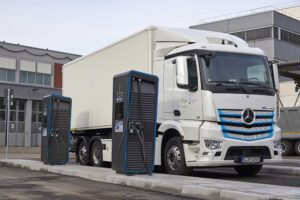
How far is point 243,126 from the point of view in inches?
460

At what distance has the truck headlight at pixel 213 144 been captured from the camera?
11.4 metres

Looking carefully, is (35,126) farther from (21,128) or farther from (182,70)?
(182,70)

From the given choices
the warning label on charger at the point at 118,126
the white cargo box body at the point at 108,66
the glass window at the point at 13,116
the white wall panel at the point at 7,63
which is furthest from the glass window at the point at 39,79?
the warning label on charger at the point at 118,126

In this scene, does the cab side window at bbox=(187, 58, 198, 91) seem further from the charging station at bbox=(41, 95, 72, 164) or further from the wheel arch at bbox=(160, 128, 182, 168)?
the charging station at bbox=(41, 95, 72, 164)

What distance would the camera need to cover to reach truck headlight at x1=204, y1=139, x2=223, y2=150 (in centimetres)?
1137

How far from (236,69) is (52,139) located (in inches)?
282

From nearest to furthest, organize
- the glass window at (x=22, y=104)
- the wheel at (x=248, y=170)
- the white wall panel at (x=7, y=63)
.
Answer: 1. the wheel at (x=248, y=170)
2. the white wall panel at (x=7, y=63)
3. the glass window at (x=22, y=104)

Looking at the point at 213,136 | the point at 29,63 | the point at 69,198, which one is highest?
the point at 29,63

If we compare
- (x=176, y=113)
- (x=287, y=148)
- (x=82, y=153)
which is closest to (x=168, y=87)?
(x=176, y=113)

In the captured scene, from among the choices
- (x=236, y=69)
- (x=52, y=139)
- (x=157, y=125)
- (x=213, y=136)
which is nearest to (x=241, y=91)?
(x=236, y=69)

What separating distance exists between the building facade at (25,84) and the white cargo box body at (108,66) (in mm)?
24408

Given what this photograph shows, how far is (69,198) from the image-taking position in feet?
27.8

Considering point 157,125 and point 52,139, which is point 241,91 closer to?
point 157,125

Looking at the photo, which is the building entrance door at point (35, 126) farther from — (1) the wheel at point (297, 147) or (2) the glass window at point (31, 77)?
(1) the wheel at point (297, 147)
